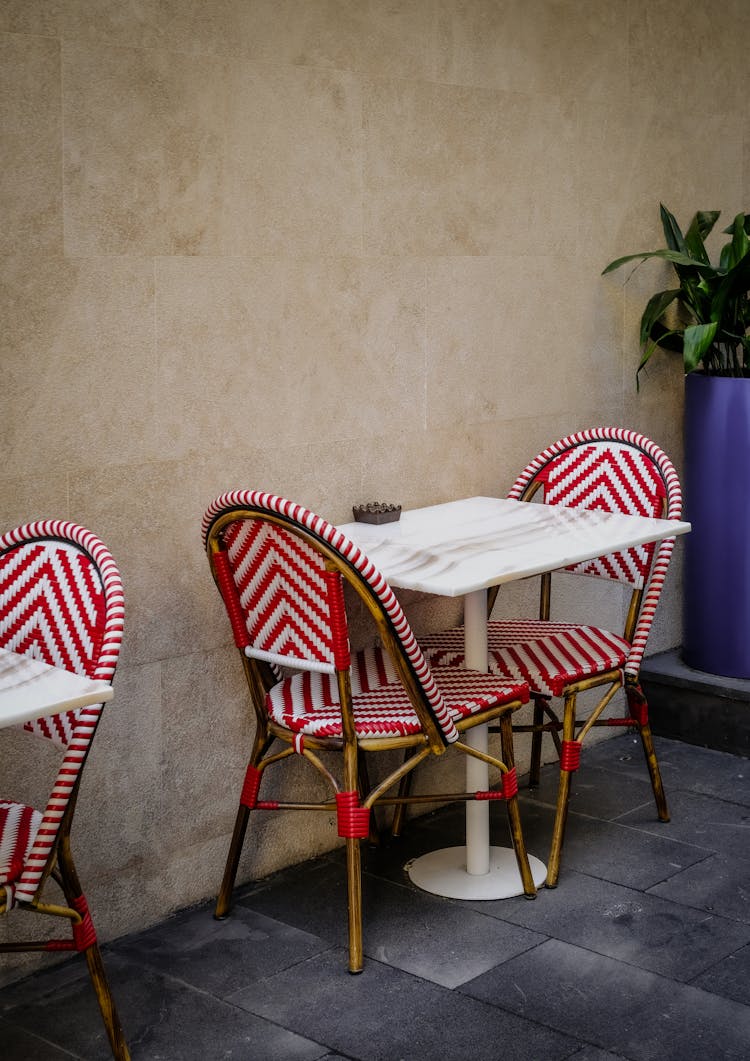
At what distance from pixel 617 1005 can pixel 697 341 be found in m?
1.99

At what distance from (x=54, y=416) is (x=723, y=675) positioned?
241 cm

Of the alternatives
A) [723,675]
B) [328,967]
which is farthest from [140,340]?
[723,675]

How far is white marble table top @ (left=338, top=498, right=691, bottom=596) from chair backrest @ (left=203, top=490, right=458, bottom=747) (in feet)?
0.52

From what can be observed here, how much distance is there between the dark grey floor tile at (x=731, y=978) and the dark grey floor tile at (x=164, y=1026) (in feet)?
2.67

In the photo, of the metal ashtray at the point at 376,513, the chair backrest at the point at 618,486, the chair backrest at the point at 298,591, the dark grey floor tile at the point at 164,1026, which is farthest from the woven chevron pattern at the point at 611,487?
the dark grey floor tile at the point at 164,1026

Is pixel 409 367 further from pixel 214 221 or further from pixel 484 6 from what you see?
pixel 484 6

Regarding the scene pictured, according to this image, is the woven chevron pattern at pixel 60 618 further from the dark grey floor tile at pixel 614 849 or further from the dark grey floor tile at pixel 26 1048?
the dark grey floor tile at pixel 614 849

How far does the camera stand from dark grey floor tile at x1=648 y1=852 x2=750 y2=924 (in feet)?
10.5

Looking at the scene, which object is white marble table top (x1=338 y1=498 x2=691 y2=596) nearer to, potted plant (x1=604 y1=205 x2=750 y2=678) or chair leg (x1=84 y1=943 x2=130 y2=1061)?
potted plant (x1=604 y1=205 x2=750 y2=678)

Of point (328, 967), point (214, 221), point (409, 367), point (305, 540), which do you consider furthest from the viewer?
point (409, 367)

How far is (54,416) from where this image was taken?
287 cm

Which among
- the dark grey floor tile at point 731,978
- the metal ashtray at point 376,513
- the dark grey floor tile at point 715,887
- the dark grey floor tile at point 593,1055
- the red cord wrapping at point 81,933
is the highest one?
the metal ashtray at point 376,513

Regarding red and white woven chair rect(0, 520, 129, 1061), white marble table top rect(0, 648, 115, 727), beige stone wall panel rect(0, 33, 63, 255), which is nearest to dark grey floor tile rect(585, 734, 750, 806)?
red and white woven chair rect(0, 520, 129, 1061)

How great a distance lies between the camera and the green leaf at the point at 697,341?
3971 mm
